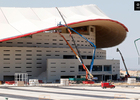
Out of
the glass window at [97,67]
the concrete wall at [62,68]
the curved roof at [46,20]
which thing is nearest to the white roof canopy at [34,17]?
the curved roof at [46,20]

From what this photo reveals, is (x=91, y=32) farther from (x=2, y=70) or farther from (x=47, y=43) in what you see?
(x=2, y=70)

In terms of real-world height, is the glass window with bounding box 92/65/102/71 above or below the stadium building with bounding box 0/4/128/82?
below

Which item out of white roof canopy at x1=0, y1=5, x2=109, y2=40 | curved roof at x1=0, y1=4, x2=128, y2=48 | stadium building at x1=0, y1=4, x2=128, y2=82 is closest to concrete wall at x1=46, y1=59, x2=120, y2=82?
stadium building at x1=0, y1=4, x2=128, y2=82

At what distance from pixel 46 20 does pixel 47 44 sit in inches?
233

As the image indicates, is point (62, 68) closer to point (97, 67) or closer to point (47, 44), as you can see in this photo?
point (47, 44)

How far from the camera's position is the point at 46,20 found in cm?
6862

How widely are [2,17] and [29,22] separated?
751cm

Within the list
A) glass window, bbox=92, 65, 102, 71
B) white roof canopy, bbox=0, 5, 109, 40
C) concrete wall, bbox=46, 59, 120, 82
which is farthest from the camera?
glass window, bbox=92, 65, 102, 71

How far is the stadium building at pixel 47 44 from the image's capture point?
6425cm

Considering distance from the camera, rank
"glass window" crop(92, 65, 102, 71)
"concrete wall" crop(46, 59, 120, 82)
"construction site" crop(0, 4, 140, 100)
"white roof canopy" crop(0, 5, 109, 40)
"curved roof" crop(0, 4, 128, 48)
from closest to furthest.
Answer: "curved roof" crop(0, 4, 128, 48)
"white roof canopy" crop(0, 5, 109, 40)
"construction site" crop(0, 4, 140, 100)
"concrete wall" crop(46, 59, 120, 82)
"glass window" crop(92, 65, 102, 71)

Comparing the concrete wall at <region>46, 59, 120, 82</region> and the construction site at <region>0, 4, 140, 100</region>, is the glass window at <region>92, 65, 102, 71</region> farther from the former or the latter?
the concrete wall at <region>46, 59, 120, 82</region>

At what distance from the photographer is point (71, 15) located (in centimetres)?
7106

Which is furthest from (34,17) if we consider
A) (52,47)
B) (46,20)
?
(52,47)

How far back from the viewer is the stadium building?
6425cm
